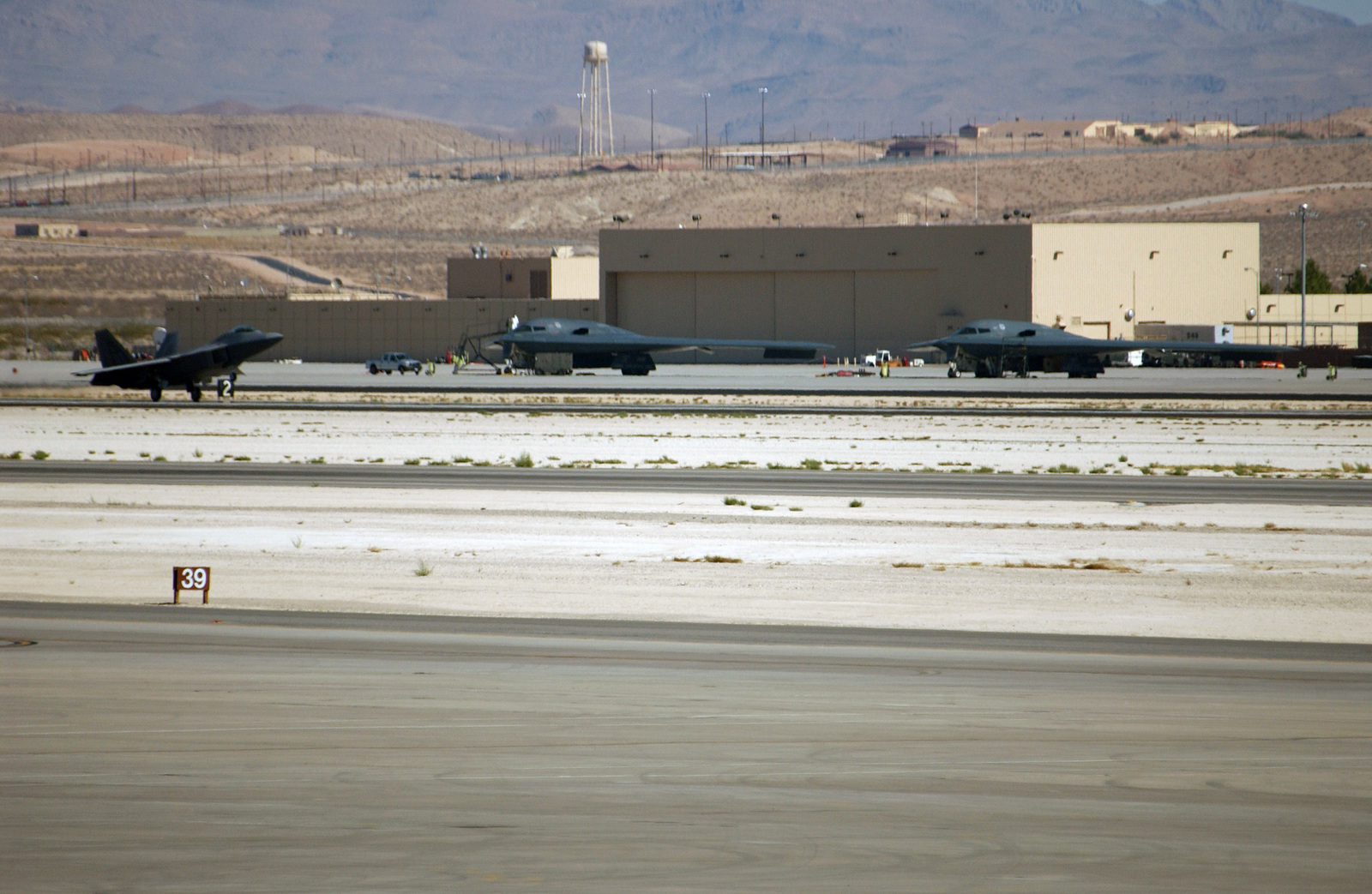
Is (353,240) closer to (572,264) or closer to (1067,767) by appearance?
(572,264)

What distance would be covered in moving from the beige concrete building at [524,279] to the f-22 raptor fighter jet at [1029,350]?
45.1 meters

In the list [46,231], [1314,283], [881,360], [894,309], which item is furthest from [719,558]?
[46,231]

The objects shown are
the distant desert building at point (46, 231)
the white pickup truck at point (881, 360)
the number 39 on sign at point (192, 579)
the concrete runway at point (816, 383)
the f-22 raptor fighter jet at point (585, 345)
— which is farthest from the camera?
the distant desert building at point (46, 231)

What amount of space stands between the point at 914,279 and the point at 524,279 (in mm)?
35014

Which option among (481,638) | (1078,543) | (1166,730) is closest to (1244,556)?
(1078,543)

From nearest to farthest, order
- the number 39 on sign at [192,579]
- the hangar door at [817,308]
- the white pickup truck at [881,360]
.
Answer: the number 39 on sign at [192,579]
the white pickup truck at [881,360]
the hangar door at [817,308]

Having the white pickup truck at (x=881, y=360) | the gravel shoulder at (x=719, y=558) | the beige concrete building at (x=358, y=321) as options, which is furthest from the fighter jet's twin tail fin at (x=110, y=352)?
the beige concrete building at (x=358, y=321)

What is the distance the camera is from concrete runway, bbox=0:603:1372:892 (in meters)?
6.88

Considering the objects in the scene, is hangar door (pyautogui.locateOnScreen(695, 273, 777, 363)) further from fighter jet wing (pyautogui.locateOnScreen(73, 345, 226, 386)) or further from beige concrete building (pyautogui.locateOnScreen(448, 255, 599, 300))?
fighter jet wing (pyautogui.locateOnScreen(73, 345, 226, 386))

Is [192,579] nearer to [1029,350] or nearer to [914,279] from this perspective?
[1029,350]

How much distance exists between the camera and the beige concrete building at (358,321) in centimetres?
10175

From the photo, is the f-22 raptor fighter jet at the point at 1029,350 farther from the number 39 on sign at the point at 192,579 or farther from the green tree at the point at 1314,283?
the green tree at the point at 1314,283

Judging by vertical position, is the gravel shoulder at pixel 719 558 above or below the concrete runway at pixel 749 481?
below

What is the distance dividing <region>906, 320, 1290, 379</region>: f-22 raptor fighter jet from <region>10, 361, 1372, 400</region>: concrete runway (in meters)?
1.11
